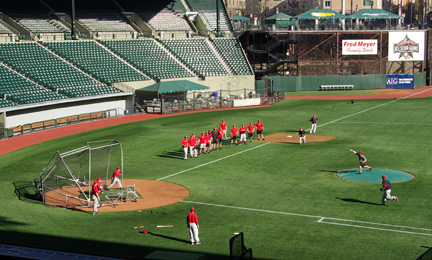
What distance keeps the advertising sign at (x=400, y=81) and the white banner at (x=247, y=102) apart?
24.2m

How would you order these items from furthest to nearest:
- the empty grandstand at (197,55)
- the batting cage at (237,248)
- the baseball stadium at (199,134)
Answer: the empty grandstand at (197,55) → the baseball stadium at (199,134) → the batting cage at (237,248)

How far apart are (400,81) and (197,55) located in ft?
96.9

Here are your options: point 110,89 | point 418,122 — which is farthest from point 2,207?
point 418,122

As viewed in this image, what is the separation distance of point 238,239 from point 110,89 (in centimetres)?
3877

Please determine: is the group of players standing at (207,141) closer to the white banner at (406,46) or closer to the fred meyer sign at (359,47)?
the fred meyer sign at (359,47)

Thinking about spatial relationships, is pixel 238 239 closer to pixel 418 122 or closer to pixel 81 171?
pixel 81 171

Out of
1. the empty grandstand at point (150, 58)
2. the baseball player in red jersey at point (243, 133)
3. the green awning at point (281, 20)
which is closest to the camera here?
the baseball player in red jersey at point (243, 133)

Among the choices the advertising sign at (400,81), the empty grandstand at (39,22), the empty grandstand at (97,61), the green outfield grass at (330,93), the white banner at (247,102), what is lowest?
the white banner at (247,102)

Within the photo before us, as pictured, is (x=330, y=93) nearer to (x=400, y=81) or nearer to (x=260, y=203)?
(x=400, y=81)

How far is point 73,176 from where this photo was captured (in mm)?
23469

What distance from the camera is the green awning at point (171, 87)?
5262 centimetres

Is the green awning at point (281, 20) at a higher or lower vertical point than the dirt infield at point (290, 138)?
higher

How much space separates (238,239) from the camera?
15.1m

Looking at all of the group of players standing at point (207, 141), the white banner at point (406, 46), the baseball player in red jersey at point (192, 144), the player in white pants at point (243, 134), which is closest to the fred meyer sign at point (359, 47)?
the white banner at point (406, 46)
